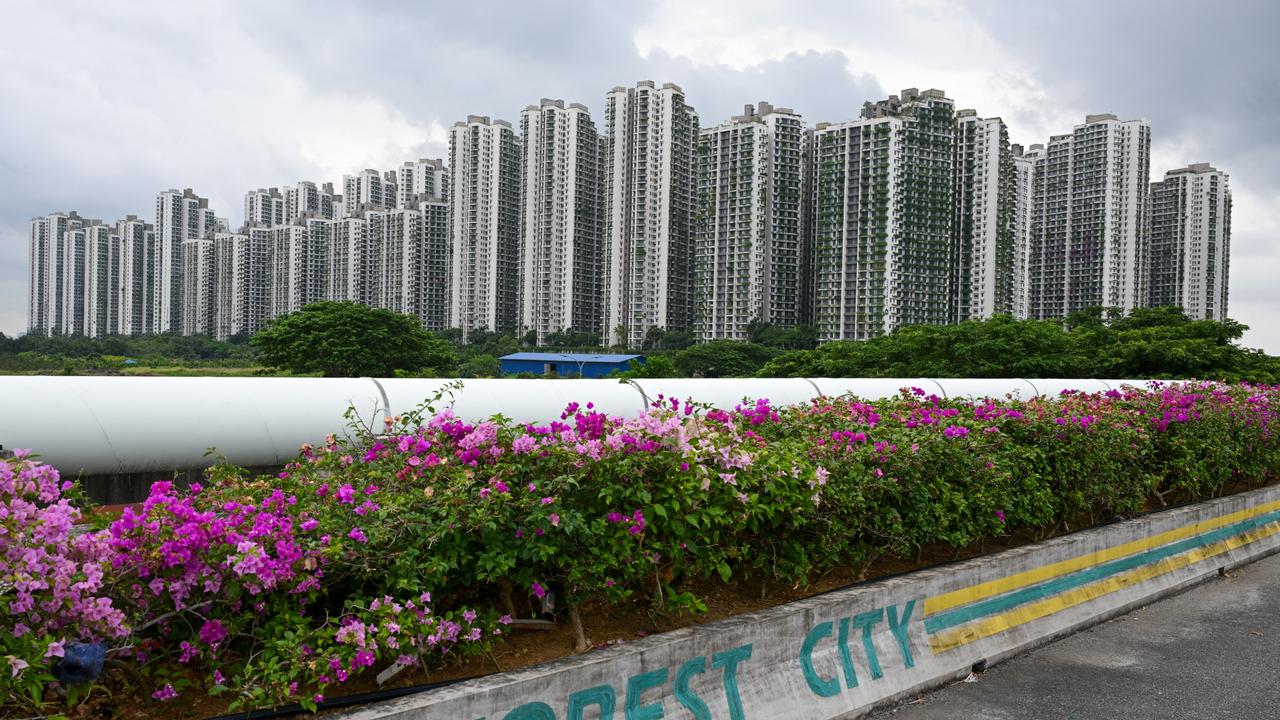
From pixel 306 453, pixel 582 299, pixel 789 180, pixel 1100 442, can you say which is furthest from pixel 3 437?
pixel 582 299

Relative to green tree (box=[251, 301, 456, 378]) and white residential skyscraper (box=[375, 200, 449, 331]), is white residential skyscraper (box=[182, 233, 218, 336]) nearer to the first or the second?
white residential skyscraper (box=[375, 200, 449, 331])

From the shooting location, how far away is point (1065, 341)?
31234 mm

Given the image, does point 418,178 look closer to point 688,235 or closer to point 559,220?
point 559,220

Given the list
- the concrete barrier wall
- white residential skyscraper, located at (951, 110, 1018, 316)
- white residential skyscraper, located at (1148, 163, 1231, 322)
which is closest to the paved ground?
the concrete barrier wall

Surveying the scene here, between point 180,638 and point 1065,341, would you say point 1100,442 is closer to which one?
point 180,638

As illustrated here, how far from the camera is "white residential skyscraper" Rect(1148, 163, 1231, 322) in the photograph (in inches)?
3280

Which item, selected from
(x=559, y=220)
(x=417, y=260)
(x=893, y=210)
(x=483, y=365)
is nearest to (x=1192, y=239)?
(x=893, y=210)

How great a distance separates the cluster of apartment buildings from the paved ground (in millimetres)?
73836

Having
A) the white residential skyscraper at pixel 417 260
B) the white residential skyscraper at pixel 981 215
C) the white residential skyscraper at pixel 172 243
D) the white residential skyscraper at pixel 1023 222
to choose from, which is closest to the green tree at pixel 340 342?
the white residential skyscraper at pixel 417 260

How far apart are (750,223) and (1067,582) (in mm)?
89329

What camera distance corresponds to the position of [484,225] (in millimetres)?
109625

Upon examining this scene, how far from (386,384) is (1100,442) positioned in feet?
20.1

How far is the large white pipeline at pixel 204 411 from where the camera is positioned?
5.79m

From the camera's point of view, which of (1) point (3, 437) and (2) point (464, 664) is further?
(1) point (3, 437)
